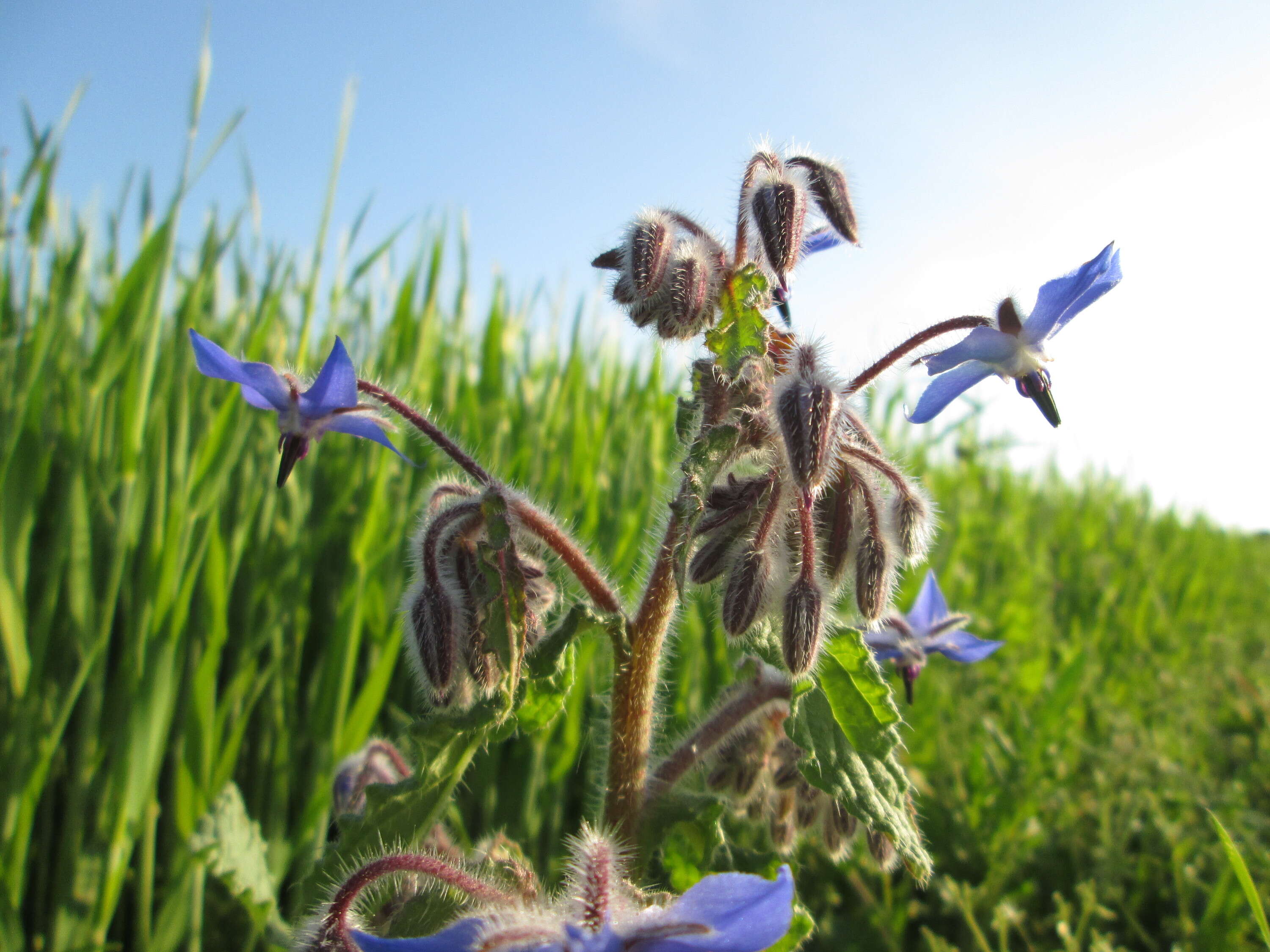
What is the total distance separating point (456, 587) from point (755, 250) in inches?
27.4

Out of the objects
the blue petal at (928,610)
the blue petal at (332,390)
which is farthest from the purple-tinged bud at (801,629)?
the blue petal at (332,390)

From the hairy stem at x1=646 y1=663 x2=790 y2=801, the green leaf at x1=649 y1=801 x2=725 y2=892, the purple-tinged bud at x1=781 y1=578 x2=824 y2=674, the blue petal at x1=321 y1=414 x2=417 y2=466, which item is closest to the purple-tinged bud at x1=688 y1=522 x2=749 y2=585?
the purple-tinged bud at x1=781 y1=578 x2=824 y2=674

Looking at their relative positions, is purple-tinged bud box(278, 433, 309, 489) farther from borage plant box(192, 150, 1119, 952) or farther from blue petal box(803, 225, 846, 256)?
blue petal box(803, 225, 846, 256)

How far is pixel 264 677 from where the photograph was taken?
184 centimetres

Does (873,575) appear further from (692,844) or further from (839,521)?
(692,844)

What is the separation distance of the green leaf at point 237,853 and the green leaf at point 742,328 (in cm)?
120

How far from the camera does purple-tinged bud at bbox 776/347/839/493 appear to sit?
1.02 meters

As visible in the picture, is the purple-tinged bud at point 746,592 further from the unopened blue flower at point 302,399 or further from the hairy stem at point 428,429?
the unopened blue flower at point 302,399

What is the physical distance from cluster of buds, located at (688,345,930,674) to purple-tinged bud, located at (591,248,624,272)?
304 millimetres

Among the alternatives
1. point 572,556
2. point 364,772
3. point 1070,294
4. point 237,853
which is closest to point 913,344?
point 1070,294

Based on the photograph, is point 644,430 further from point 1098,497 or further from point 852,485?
point 1098,497

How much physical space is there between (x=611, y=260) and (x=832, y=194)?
367 millimetres

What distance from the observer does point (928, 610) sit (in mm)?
1583

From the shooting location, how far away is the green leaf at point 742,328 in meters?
1.13
